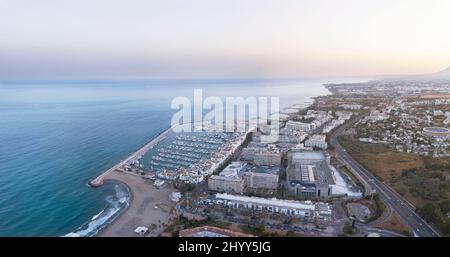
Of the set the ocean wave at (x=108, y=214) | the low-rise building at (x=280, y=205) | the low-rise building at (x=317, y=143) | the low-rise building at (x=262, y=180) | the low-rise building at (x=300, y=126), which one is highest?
the low-rise building at (x=300, y=126)

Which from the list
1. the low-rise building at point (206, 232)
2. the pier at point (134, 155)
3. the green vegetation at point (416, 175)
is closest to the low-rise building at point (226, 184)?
the low-rise building at point (206, 232)

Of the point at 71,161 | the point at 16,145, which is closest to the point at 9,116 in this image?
the point at 16,145

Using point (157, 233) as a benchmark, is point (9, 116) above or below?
above

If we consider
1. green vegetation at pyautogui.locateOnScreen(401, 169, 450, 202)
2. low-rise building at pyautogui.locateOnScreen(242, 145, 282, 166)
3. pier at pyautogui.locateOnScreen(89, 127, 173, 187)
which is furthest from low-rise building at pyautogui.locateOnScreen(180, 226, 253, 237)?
low-rise building at pyautogui.locateOnScreen(242, 145, 282, 166)

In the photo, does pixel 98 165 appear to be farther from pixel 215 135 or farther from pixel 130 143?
pixel 215 135

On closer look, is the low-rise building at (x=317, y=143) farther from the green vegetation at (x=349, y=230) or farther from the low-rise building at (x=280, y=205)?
the green vegetation at (x=349, y=230)

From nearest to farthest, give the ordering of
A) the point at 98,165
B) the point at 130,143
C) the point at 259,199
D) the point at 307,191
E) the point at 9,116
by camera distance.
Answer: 1. the point at 259,199
2. the point at 307,191
3. the point at 98,165
4. the point at 130,143
5. the point at 9,116

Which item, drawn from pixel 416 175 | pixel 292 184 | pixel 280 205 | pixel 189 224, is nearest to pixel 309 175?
pixel 292 184
